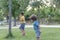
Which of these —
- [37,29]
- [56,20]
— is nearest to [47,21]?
[56,20]

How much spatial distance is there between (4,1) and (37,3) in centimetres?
1016

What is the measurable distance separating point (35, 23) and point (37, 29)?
0.32 m

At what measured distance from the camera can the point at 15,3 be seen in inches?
1126

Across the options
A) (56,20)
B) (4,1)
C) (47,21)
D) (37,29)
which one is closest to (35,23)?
(37,29)

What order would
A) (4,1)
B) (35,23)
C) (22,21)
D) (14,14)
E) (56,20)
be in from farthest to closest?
1. (56,20)
2. (14,14)
3. (4,1)
4. (22,21)
5. (35,23)

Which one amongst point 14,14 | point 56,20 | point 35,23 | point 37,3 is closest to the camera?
point 35,23

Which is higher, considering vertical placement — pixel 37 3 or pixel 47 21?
pixel 37 3

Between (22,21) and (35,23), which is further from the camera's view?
(22,21)

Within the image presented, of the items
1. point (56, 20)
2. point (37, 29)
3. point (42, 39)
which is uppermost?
point (37, 29)

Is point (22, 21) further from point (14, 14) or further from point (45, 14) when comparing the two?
point (45, 14)

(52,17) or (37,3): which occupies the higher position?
(37,3)

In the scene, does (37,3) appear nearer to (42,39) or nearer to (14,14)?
(42,39)

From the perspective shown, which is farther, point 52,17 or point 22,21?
point 52,17

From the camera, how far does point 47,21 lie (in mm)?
35969
